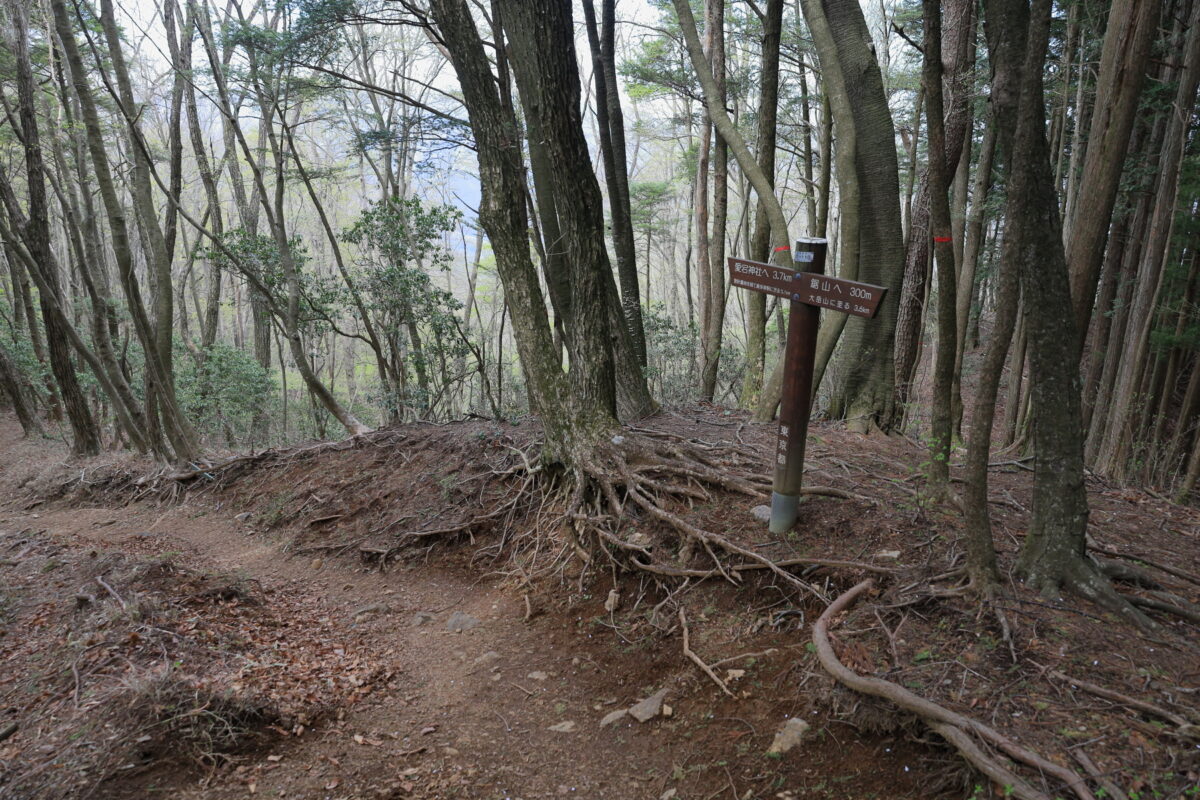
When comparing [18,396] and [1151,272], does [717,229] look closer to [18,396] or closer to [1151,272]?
[1151,272]

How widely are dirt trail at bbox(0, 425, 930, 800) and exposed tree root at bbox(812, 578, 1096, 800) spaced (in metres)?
0.22

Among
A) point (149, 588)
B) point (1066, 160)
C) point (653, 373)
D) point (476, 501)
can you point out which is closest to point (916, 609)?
point (476, 501)

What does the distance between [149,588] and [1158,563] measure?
6207 millimetres

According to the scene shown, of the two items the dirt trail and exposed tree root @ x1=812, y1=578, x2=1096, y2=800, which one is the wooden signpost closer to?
the dirt trail

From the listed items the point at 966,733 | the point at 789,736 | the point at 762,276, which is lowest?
the point at 789,736

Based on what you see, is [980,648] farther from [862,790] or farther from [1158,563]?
[1158,563]

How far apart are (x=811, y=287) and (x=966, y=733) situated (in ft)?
7.41

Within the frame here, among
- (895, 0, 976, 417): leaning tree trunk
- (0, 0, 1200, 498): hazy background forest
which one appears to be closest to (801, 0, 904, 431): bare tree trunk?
(0, 0, 1200, 498): hazy background forest

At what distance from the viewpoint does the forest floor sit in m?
2.60

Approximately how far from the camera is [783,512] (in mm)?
4090

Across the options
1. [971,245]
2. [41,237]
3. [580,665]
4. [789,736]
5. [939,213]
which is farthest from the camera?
[971,245]

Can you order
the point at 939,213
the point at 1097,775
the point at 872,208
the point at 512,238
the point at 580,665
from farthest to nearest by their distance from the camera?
the point at 872,208 → the point at 512,238 → the point at 580,665 → the point at 939,213 → the point at 1097,775

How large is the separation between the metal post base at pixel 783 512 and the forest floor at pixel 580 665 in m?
0.10

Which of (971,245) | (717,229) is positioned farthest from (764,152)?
(971,245)
